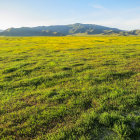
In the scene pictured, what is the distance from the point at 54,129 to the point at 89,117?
1827 millimetres

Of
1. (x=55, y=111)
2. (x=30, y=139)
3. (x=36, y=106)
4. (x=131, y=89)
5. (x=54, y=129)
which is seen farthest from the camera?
(x=131, y=89)

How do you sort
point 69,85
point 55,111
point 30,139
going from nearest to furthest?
point 30,139 → point 55,111 → point 69,85

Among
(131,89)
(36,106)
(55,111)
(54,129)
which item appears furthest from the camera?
(131,89)

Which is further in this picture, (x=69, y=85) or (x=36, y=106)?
(x=69, y=85)

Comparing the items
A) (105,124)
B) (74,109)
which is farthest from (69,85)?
(105,124)

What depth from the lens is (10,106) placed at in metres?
7.48

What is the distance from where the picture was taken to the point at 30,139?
5.20 m

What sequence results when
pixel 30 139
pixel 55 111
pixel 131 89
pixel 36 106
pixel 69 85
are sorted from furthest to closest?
pixel 69 85, pixel 131 89, pixel 36 106, pixel 55 111, pixel 30 139

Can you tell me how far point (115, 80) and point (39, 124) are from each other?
7581 millimetres

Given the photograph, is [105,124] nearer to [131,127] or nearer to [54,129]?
[131,127]

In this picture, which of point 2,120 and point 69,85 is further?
point 69,85

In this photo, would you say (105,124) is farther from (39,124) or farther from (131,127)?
(39,124)

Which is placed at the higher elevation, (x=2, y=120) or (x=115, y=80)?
(x=115, y=80)

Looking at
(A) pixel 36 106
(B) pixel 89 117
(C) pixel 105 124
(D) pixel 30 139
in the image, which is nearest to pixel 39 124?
(D) pixel 30 139
